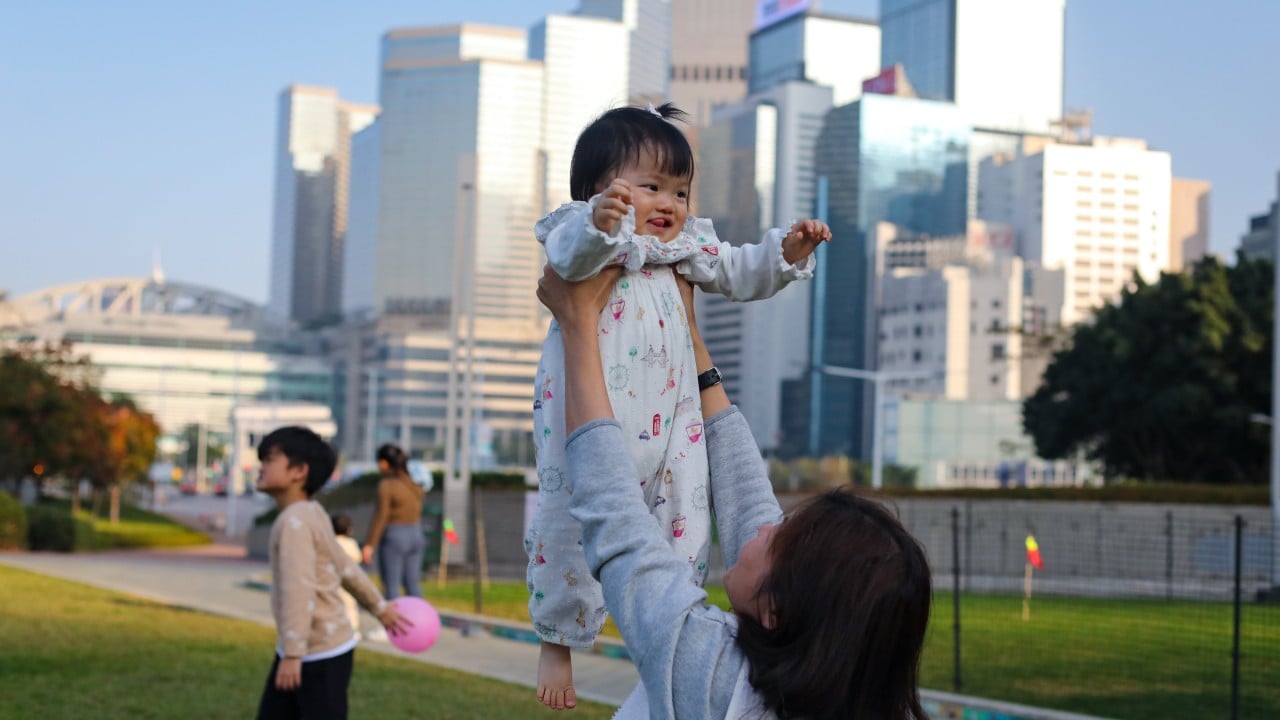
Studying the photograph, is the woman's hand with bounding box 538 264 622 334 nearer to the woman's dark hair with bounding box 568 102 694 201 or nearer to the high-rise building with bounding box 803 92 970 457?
the woman's dark hair with bounding box 568 102 694 201

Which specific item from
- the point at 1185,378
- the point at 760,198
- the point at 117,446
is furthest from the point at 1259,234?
the point at 117,446

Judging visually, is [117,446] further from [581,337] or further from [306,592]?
[581,337]

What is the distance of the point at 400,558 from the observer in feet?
43.7

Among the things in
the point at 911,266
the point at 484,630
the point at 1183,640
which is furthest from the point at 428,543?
the point at 911,266

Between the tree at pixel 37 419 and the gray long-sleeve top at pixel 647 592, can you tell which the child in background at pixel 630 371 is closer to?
the gray long-sleeve top at pixel 647 592

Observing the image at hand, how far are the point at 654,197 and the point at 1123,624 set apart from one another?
13399 millimetres

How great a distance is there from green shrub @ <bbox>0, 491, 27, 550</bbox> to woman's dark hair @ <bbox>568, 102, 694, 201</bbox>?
31.5 m

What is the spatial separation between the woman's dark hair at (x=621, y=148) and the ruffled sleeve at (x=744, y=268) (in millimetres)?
180

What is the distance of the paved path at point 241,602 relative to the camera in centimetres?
1188

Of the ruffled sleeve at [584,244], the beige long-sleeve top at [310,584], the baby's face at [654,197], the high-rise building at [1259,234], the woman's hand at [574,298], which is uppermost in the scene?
the high-rise building at [1259,234]

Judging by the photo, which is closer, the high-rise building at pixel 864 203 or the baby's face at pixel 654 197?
the baby's face at pixel 654 197

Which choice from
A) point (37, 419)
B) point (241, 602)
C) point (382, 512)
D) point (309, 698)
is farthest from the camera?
point (37, 419)

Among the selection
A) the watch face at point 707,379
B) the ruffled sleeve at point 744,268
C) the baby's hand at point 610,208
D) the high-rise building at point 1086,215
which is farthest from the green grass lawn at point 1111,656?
the high-rise building at point 1086,215

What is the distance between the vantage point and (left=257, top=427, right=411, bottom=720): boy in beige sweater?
545 cm
